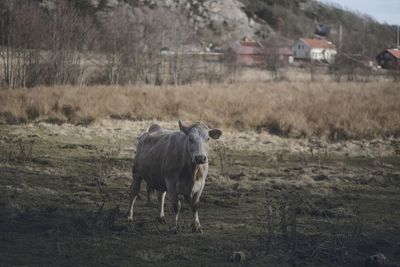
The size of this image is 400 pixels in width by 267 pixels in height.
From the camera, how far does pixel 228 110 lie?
2527 cm

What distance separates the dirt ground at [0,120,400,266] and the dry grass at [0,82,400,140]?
121 inches

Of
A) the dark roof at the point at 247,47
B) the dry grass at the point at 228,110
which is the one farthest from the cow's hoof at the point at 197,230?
the dark roof at the point at 247,47

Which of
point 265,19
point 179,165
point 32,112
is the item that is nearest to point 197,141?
Answer: point 179,165

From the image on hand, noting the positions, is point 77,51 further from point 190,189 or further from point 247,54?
point 247,54

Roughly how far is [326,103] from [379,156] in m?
8.78

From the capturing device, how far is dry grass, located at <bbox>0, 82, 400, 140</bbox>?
21906 mm

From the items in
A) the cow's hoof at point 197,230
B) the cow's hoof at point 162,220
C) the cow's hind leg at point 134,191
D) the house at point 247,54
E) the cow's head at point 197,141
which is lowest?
the house at point 247,54

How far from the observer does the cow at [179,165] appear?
8688 millimetres

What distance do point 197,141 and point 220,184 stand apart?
4517 mm

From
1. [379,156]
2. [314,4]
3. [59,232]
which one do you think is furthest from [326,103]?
[314,4]

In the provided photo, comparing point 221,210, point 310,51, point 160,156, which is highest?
point 160,156

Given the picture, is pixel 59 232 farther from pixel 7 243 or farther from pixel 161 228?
pixel 161 228

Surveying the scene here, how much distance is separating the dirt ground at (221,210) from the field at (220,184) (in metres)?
0.03

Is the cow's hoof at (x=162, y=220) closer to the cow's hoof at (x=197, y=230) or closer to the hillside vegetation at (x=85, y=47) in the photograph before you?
the cow's hoof at (x=197, y=230)
